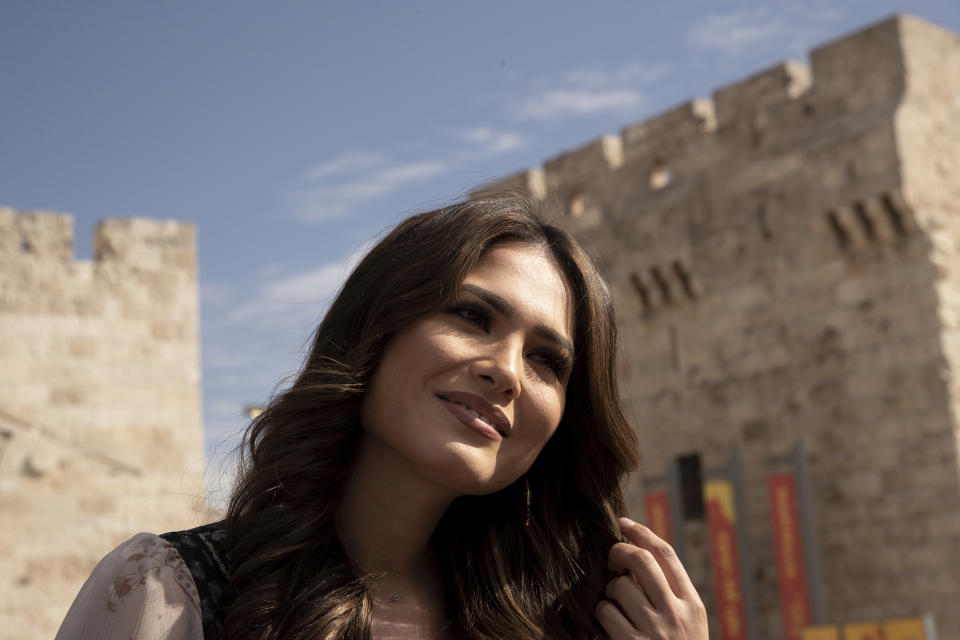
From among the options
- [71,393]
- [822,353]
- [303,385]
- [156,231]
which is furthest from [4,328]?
[822,353]

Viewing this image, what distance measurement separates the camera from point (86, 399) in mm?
8641

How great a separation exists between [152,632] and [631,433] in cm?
93

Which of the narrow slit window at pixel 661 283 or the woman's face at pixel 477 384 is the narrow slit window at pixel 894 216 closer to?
the narrow slit window at pixel 661 283

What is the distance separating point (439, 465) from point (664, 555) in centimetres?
45

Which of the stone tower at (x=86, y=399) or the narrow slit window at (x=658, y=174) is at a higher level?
the narrow slit window at (x=658, y=174)

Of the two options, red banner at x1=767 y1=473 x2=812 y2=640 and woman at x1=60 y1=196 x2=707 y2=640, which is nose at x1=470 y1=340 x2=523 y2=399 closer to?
woman at x1=60 y1=196 x2=707 y2=640

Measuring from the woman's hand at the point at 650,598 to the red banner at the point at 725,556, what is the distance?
12586 mm

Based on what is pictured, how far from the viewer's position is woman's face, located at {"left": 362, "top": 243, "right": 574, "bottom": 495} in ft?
6.09

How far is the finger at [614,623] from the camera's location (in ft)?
6.36

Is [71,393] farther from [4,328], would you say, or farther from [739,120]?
[739,120]

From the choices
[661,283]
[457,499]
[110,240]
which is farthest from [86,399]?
[661,283]

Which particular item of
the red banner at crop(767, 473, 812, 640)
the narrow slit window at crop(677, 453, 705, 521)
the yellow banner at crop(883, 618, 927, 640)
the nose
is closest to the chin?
the nose

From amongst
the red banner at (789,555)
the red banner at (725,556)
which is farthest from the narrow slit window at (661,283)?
the red banner at (789,555)

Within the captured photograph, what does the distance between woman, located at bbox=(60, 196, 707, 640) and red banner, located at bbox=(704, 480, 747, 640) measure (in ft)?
41.3
